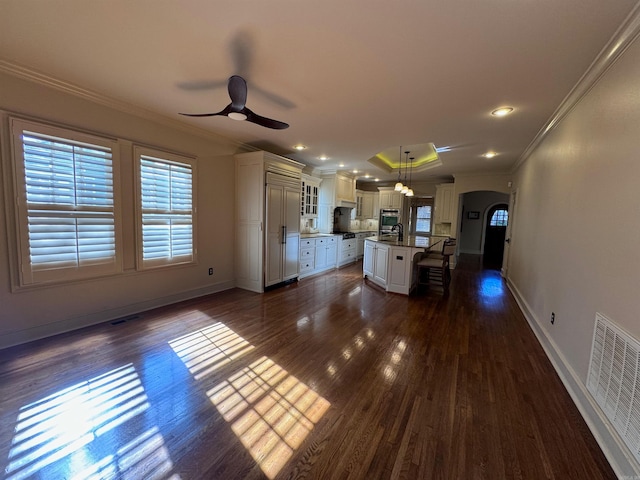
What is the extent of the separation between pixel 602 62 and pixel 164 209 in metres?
4.64

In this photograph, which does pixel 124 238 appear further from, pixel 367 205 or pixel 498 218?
pixel 498 218

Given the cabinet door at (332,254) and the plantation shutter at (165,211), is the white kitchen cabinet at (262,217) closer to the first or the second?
the plantation shutter at (165,211)

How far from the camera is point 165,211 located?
143 inches

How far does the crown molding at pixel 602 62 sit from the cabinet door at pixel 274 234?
3.84 meters

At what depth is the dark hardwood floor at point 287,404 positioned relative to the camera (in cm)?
145

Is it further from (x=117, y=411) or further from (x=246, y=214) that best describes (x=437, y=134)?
(x=117, y=411)

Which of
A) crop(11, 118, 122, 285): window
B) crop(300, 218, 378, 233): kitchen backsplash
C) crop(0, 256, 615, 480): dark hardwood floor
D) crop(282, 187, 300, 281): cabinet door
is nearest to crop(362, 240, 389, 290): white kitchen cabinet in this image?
crop(282, 187, 300, 281): cabinet door

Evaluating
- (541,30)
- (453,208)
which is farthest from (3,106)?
(453,208)

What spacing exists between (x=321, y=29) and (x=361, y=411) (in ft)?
8.69

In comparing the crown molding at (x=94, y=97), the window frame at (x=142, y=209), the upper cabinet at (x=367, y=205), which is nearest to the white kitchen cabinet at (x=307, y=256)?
the window frame at (x=142, y=209)

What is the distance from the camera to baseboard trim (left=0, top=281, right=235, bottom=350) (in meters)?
2.58

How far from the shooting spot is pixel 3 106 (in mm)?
2383

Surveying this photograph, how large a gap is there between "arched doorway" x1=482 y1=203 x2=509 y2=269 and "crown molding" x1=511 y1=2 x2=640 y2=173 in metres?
7.05

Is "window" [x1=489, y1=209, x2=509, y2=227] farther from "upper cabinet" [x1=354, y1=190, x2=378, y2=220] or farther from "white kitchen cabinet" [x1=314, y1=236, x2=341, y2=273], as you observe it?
"white kitchen cabinet" [x1=314, y1=236, x2=341, y2=273]
